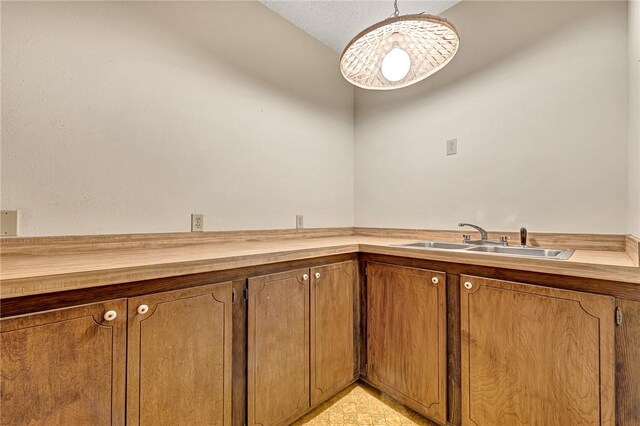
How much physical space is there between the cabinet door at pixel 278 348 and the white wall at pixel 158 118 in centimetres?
62

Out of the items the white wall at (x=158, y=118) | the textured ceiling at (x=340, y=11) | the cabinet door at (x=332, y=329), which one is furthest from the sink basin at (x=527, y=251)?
the textured ceiling at (x=340, y=11)

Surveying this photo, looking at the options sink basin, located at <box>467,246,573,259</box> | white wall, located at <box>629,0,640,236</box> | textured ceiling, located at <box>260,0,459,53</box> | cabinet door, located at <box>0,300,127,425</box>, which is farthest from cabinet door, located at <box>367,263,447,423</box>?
textured ceiling, located at <box>260,0,459,53</box>

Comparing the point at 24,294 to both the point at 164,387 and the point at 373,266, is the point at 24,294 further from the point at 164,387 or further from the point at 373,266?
the point at 373,266

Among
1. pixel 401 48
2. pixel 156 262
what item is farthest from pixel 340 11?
pixel 156 262

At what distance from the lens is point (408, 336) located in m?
1.41

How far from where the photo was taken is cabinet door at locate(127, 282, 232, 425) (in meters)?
0.87

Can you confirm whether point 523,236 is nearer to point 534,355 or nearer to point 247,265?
point 534,355

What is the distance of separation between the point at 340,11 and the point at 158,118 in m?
1.47

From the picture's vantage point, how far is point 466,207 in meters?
1.78

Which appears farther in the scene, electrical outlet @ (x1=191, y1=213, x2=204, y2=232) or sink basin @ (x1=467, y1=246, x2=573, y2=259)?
electrical outlet @ (x1=191, y1=213, x2=204, y2=232)

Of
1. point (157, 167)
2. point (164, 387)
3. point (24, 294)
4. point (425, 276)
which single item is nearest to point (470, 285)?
point (425, 276)

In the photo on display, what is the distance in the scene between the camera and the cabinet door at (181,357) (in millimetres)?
871

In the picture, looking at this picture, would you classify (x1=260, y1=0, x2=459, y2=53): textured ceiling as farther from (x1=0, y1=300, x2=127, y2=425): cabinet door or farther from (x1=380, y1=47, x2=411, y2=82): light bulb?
(x1=0, y1=300, x2=127, y2=425): cabinet door

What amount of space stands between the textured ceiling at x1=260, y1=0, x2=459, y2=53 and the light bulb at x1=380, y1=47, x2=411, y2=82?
0.78 metres
